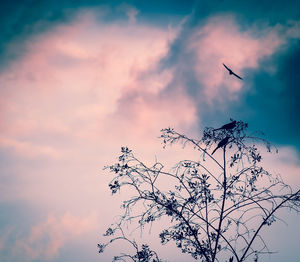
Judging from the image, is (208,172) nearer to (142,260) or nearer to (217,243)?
(217,243)

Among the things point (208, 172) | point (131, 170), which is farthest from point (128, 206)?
point (208, 172)

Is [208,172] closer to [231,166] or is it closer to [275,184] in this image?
[231,166]

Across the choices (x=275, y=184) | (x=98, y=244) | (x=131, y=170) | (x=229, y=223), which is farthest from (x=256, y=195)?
(x=98, y=244)

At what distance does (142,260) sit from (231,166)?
394 cm

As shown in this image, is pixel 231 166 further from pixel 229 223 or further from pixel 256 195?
pixel 229 223

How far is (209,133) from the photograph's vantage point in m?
7.62

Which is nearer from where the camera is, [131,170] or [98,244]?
[131,170]

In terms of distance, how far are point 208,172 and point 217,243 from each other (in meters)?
1.94

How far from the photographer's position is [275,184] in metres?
7.05

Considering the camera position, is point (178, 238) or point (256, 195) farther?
point (178, 238)

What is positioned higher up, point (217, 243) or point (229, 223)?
point (229, 223)

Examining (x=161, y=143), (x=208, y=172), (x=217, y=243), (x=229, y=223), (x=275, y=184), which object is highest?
(x=161, y=143)

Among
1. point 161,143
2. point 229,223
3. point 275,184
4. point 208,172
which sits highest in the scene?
point 161,143

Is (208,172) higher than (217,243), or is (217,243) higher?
(208,172)
